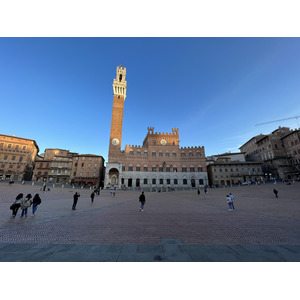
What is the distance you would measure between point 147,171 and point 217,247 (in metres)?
41.5

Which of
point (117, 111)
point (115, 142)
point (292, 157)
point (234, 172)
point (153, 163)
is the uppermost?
point (117, 111)

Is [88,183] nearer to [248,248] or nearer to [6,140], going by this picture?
[6,140]

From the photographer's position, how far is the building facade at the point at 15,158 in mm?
39406

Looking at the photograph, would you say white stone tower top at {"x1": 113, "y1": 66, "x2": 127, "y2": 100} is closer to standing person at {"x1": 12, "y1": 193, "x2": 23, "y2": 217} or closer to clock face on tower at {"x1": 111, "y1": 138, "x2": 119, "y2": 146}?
clock face on tower at {"x1": 111, "y1": 138, "x2": 119, "y2": 146}

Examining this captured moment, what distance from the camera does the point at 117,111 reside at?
48312 millimetres

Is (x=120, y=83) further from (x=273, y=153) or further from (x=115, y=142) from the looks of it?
(x=273, y=153)

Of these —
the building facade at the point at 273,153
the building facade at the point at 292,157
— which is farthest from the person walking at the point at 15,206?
the building facade at the point at 292,157

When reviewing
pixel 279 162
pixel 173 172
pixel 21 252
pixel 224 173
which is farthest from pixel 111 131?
pixel 279 162

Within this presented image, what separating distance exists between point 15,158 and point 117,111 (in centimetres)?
3254

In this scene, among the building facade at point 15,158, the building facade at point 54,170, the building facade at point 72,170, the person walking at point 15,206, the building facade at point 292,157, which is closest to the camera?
the person walking at point 15,206

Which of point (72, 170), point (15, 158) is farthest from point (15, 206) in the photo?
point (15, 158)

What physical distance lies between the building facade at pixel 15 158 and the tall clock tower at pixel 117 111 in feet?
79.4

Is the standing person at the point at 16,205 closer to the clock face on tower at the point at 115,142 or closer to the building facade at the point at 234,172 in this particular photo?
the clock face on tower at the point at 115,142

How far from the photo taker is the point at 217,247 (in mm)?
3684
